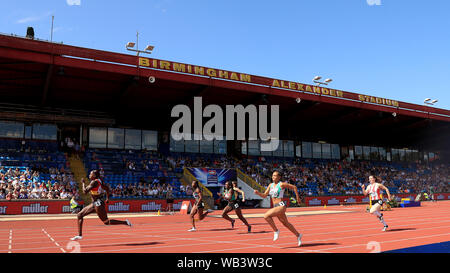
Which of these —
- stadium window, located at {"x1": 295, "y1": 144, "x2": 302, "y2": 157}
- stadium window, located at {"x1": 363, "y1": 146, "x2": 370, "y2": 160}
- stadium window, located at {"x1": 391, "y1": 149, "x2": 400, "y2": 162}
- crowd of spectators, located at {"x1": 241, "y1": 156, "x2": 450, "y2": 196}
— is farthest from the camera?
stadium window, located at {"x1": 391, "y1": 149, "x2": 400, "y2": 162}

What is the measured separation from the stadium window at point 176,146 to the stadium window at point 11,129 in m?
15.3

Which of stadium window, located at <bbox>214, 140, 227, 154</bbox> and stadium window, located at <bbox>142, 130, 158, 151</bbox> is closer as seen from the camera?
stadium window, located at <bbox>142, 130, 158, 151</bbox>

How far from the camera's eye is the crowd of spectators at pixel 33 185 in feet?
90.2

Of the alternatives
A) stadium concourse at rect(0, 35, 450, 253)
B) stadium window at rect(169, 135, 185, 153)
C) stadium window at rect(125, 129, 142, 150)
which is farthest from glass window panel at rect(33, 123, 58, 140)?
stadium window at rect(169, 135, 185, 153)

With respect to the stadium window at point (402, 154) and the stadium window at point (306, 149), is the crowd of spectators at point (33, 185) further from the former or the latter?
the stadium window at point (402, 154)

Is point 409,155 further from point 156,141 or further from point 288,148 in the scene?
point 156,141

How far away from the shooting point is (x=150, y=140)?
4344cm

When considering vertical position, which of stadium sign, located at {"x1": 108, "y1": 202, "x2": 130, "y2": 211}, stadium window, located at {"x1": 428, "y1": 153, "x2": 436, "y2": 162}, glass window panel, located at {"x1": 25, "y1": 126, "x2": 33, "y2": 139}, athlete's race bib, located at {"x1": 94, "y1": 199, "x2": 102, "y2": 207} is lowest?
stadium sign, located at {"x1": 108, "y1": 202, "x2": 130, "y2": 211}

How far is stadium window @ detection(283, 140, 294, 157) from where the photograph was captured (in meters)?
52.2

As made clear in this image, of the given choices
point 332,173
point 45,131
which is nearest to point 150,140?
point 45,131

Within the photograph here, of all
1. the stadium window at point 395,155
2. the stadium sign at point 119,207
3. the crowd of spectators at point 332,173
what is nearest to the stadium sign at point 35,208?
the stadium sign at point 119,207

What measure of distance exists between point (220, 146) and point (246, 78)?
41.9 ft

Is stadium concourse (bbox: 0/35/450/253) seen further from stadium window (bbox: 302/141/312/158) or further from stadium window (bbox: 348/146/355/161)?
stadium window (bbox: 348/146/355/161)

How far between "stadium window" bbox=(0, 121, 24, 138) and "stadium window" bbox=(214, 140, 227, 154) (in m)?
21.1
